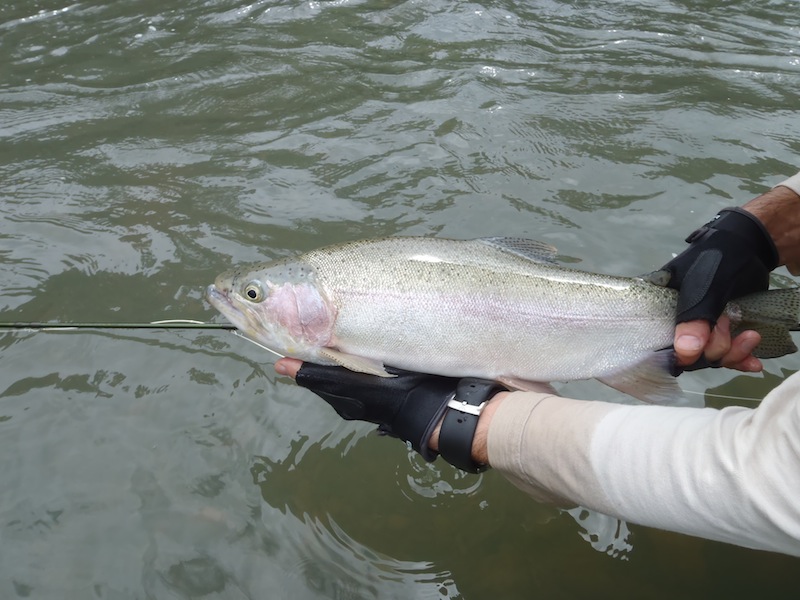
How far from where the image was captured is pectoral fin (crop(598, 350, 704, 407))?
112 inches

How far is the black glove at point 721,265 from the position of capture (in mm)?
2695

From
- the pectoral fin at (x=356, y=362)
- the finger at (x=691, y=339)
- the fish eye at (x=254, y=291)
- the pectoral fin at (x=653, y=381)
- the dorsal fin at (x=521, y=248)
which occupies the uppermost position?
the dorsal fin at (x=521, y=248)

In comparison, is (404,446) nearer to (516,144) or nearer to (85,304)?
(85,304)

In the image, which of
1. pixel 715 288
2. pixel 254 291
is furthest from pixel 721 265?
pixel 254 291

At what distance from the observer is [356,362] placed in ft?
8.94

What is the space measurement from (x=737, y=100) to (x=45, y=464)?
251 inches

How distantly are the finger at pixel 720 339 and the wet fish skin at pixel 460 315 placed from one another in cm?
6

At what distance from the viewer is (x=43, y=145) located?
6.00 meters

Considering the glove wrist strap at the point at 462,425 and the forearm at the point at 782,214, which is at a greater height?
the forearm at the point at 782,214

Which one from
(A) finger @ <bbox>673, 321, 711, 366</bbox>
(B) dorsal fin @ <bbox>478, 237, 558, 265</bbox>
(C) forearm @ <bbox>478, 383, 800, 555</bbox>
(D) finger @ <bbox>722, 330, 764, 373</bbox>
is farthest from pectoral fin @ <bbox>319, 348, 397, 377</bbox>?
(D) finger @ <bbox>722, 330, 764, 373</bbox>

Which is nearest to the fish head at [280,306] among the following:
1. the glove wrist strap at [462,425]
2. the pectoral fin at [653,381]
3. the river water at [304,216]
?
the glove wrist strap at [462,425]

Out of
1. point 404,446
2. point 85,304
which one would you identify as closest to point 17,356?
point 85,304

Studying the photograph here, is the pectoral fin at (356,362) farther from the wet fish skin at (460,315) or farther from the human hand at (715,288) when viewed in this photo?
the human hand at (715,288)

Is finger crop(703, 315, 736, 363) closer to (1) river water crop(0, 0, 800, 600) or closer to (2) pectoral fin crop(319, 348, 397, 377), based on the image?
(1) river water crop(0, 0, 800, 600)
